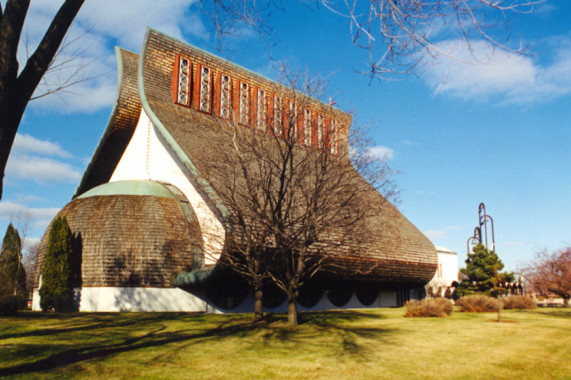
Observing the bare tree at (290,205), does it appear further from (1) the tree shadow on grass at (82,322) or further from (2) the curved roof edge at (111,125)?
(2) the curved roof edge at (111,125)

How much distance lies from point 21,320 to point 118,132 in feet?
41.2

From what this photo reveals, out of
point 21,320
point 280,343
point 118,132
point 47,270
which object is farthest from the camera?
point 118,132

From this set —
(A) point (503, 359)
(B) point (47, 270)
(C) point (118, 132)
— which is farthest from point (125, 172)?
(A) point (503, 359)

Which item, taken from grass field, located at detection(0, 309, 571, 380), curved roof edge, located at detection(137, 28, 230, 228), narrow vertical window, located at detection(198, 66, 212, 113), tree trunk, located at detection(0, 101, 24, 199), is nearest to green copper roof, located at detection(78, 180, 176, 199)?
curved roof edge, located at detection(137, 28, 230, 228)

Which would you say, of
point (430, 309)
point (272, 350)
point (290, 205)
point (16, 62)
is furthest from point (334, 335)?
point (16, 62)

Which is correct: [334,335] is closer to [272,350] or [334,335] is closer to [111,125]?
[272,350]

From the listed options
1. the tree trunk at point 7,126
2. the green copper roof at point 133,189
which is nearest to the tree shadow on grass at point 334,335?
the tree trunk at point 7,126

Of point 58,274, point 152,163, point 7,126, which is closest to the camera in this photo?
point 7,126

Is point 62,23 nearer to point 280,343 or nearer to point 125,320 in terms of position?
point 280,343

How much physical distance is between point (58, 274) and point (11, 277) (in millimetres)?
1621

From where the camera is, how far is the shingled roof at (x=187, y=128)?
22047 mm

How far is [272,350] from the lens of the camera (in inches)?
393

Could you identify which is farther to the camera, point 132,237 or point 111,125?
point 111,125

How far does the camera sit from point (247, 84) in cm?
2758
